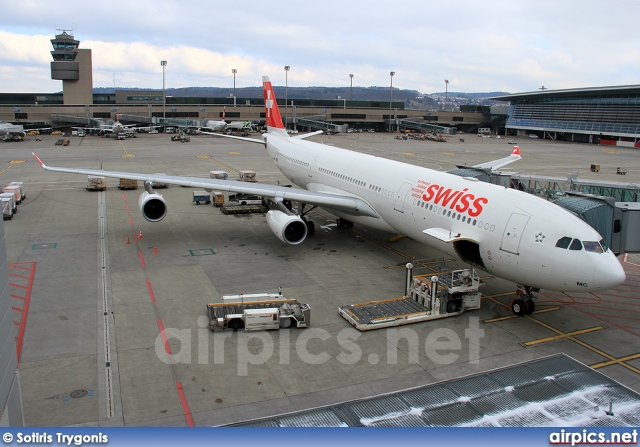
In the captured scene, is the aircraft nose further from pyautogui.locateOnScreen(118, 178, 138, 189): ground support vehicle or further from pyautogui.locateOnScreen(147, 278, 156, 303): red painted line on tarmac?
pyautogui.locateOnScreen(118, 178, 138, 189): ground support vehicle

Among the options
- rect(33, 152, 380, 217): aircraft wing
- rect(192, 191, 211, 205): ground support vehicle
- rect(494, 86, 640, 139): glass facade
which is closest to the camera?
rect(33, 152, 380, 217): aircraft wing

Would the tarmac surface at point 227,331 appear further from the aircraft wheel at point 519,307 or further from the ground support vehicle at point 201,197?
the ground support vehicle at point 201,197

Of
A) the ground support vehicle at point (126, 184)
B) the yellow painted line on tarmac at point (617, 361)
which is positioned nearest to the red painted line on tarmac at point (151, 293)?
the yellow painted line on tarmac at point (617, 361)

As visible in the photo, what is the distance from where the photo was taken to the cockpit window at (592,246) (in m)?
16.8

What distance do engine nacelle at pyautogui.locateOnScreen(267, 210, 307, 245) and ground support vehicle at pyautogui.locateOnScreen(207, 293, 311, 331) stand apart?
268 inches

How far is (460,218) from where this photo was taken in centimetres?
2012

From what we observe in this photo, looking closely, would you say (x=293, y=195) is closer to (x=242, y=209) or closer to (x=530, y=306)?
(x=242, y=209)

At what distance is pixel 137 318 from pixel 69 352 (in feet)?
9.13

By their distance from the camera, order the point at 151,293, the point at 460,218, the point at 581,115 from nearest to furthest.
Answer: the point at 460,218 < the point at 151,293 < the point at 581,115

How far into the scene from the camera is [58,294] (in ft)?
67.4

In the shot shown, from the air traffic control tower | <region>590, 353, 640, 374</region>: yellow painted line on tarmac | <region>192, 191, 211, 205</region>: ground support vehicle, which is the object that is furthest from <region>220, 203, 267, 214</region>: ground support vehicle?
the air traffic control tower

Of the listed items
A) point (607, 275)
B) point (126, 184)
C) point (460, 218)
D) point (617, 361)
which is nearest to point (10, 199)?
point (126, 184)

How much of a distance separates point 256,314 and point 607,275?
1117 cm

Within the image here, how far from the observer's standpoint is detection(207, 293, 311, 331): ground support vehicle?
57.1 feet
